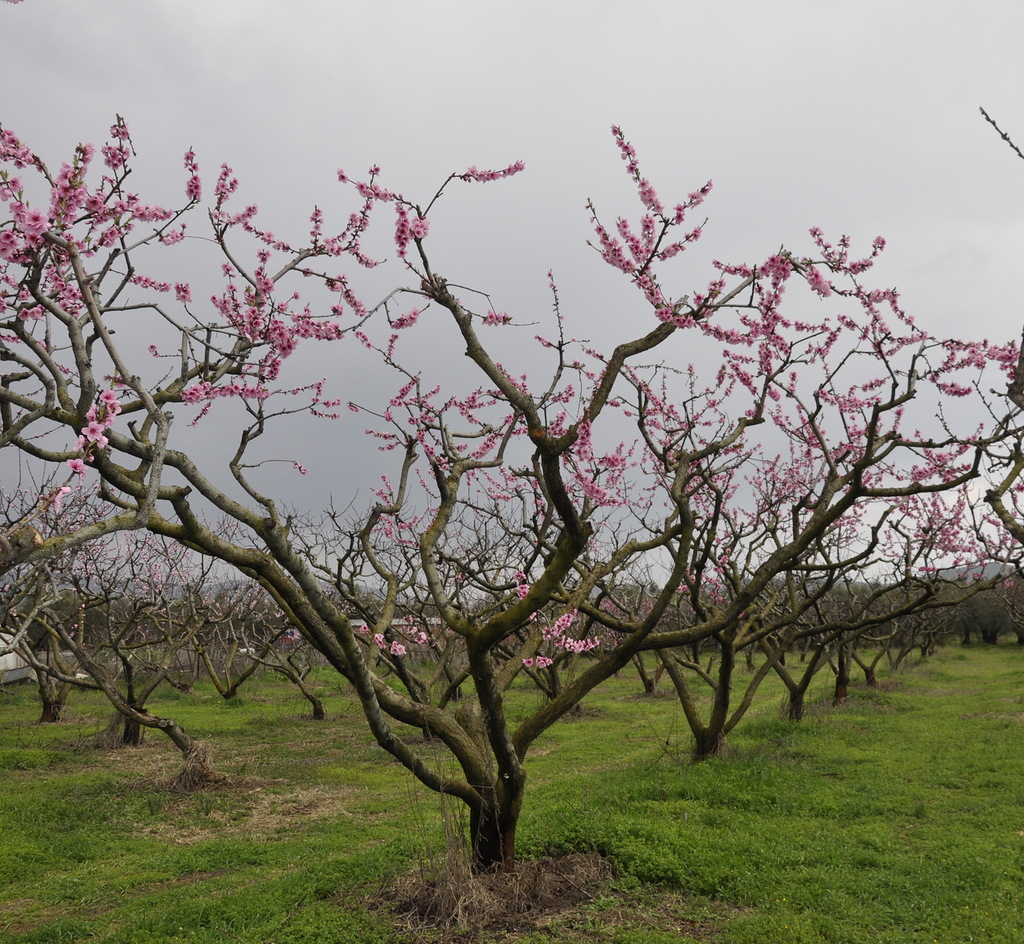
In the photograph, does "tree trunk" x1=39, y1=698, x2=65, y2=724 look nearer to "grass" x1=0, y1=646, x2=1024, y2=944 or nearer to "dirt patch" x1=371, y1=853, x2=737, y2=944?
"grass" x1=0, y1=646, x2=1024, y2=944

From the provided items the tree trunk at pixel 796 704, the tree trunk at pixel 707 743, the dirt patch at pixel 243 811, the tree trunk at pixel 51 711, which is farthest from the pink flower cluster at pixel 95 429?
the tree trunk at pixel 51 711

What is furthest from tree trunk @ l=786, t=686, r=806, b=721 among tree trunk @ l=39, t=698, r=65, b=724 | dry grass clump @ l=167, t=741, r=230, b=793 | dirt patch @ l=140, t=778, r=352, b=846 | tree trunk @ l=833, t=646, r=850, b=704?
tree trunk @ l=39, t=698, r=65, b=724

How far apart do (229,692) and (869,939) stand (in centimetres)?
1684

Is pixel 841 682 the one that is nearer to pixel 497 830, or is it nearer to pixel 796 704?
pixel 796 704

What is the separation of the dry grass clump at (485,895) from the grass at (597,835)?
0.54 ft

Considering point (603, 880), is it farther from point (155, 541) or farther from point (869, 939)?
point (155, 541)

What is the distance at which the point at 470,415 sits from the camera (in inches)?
358

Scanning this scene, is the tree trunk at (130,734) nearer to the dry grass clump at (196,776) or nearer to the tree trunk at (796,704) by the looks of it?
the dry grass clump at (196,776)

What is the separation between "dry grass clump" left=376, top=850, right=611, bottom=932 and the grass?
0.54 feet

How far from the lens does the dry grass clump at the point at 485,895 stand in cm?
516

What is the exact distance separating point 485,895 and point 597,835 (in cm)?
161

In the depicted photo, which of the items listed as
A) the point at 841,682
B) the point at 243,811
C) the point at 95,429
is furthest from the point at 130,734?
the point at 841,682

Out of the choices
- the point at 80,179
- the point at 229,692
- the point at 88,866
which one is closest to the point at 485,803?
the point at 88,866

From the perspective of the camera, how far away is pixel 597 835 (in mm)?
6613
